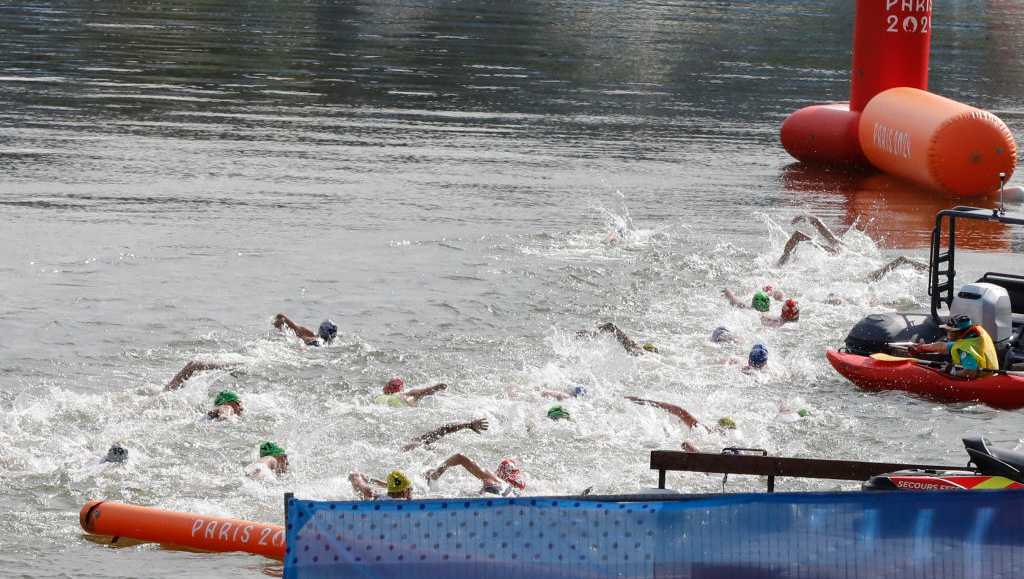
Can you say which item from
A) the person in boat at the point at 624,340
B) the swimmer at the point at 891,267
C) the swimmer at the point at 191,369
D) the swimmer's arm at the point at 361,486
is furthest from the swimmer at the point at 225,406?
the swimmer at the point at 891,267

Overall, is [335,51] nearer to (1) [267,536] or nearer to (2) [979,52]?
(2) [979,52]

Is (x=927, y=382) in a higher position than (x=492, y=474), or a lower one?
lower

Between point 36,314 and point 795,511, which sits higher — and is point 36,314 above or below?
below

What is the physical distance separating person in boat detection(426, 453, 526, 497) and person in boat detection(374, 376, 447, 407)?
2294 millimetres

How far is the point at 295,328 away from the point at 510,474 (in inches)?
228

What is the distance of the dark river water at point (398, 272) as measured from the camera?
14.8 metres

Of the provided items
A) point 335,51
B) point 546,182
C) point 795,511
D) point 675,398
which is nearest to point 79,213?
point 546,182

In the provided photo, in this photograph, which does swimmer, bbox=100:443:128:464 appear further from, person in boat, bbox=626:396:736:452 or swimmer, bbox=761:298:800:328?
swimmer, bbox=761:298:800:328

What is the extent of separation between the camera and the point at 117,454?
45.8 ft

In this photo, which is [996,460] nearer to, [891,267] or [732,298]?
[732,298]

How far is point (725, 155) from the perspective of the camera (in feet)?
110

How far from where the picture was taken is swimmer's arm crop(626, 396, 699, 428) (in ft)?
51.8

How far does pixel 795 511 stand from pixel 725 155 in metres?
26.0

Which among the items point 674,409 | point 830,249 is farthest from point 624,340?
point 830,249
